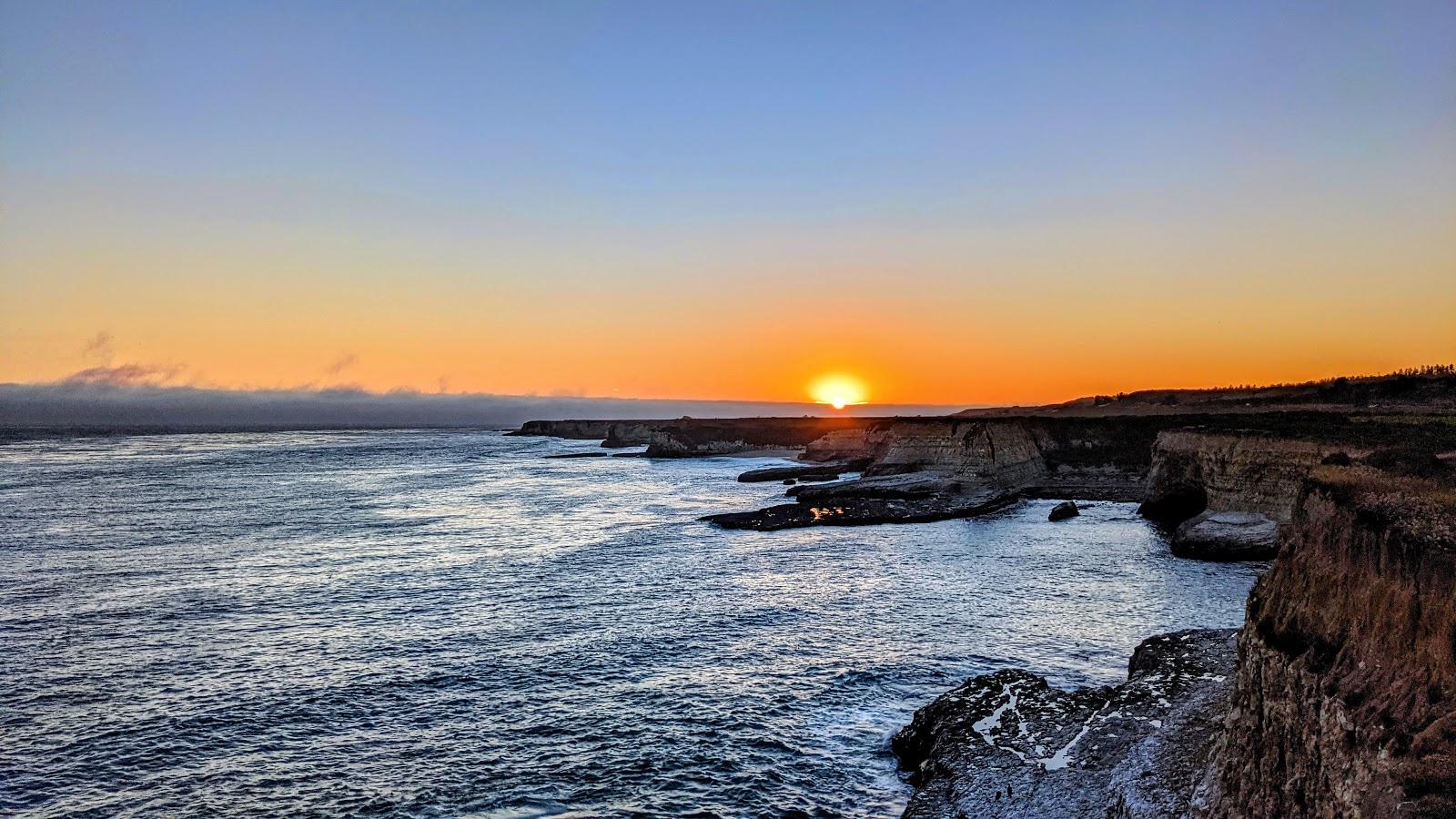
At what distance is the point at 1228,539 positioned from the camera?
32.5 m

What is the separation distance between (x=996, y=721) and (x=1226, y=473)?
3379 cm

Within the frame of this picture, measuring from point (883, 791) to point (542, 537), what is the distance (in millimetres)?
31341

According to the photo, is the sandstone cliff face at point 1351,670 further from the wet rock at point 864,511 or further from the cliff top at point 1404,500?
the wet rock at point 864,511

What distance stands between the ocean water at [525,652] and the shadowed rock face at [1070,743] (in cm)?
111

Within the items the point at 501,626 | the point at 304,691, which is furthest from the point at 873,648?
the point at 304,691

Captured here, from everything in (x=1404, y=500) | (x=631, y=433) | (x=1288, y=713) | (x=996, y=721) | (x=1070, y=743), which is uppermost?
(x=1404, y=500)

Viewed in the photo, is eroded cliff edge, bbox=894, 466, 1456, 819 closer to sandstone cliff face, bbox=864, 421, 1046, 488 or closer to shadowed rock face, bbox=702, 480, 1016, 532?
shadowed rock face, bbox=702, 480, 1016, 532

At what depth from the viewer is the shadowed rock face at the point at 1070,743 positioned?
11523 millimetres

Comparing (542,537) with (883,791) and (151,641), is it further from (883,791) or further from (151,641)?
(883,791)

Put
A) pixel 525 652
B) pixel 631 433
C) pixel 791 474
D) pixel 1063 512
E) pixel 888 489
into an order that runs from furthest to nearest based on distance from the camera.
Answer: pixel 631 433 < pixel 791 474 < pixel 888 489 < pixel 1063 512 < pixel 525 652

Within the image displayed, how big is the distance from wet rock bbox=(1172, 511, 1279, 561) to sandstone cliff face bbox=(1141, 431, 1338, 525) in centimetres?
189

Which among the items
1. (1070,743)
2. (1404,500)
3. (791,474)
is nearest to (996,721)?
(1070,743)

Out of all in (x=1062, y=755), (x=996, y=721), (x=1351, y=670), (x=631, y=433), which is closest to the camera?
(x=1351, y=670)

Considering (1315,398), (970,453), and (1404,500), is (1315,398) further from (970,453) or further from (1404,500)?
(1404,500)
